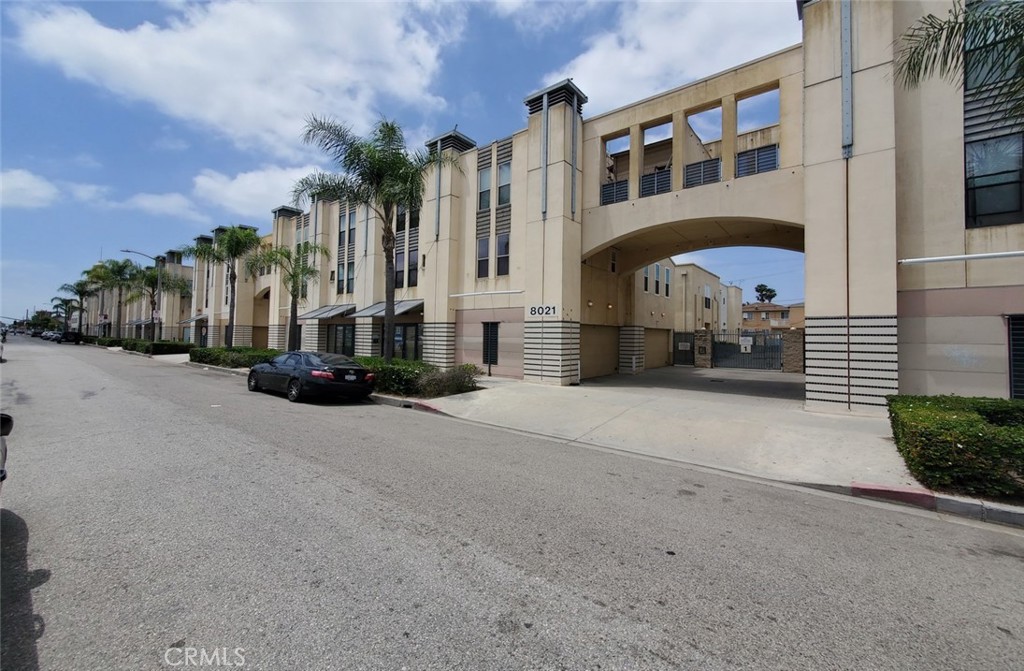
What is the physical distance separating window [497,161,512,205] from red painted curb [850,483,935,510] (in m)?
15.4

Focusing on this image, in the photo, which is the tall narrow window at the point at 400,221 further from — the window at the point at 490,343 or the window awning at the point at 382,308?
the window at the point at 490,343

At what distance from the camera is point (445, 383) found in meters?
13.6

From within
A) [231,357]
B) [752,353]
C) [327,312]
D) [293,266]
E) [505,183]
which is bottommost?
[231,357]

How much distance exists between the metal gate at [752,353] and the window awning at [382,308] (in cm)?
1931

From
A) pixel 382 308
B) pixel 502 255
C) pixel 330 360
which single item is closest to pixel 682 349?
pixel 502 255

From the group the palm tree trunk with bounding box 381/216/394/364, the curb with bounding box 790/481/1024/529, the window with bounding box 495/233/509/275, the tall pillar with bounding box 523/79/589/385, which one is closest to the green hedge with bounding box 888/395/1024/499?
the curb with bounding box 790/481/1024/529

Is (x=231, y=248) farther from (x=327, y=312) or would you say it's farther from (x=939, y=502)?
(x=939, y=502)

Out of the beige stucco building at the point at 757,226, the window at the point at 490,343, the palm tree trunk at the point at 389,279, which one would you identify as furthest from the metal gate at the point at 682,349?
the palm tree trunk at the point at 389,279

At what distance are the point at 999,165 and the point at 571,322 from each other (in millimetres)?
11499

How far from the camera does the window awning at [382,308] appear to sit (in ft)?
68.8

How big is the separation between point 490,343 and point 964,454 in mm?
14912

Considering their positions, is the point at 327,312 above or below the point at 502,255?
below

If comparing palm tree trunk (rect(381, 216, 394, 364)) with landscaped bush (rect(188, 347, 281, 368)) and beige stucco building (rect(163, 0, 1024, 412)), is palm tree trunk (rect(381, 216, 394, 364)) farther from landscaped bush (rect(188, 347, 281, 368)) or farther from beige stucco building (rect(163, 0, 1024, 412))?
landscaped bush (rect(188, 347, 281, 368))

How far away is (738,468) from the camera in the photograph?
712cm
